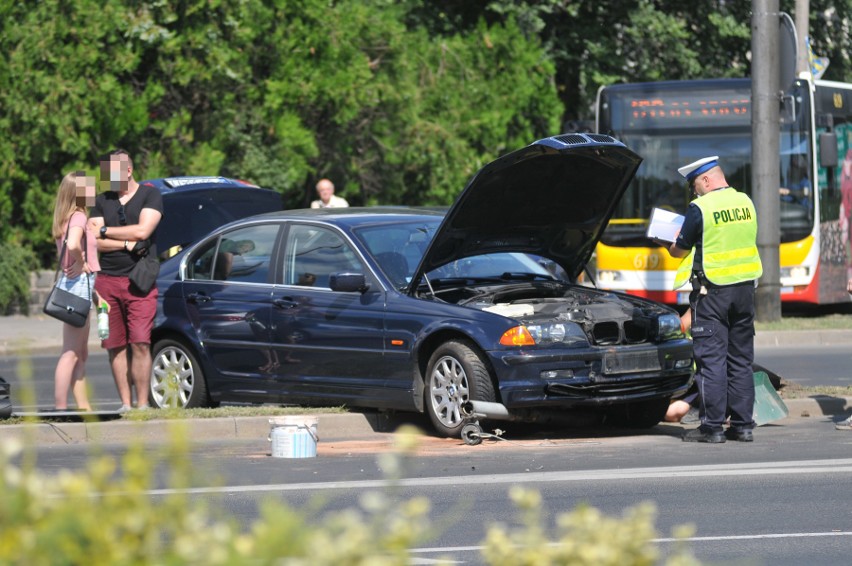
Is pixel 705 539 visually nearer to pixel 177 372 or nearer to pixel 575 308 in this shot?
pixel 575 308

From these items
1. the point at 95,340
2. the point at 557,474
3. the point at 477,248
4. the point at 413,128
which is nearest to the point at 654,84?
the point at 413,128

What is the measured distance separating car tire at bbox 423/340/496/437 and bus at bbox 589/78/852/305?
1037cm

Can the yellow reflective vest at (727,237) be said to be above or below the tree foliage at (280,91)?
below

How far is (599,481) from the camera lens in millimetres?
8000

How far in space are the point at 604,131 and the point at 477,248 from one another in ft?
32.4

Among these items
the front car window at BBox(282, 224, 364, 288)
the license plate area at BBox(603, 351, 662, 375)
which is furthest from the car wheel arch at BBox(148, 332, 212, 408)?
the license plate area at BBox(603, 351, 662, 375)

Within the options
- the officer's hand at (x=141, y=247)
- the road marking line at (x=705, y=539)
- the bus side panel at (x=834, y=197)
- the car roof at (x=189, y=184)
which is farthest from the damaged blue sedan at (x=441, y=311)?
the bus side panel at (x=834, y=197)

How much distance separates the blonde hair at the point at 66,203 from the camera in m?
10.6

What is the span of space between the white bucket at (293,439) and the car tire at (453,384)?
38.3 inches

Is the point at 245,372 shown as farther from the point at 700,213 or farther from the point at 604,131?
the point at 604,131

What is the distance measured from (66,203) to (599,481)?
4.55 meters

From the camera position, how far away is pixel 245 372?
1094 centimetres

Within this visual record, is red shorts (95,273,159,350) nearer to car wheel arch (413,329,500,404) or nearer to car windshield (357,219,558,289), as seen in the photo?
car windshield (357,219,558,289)

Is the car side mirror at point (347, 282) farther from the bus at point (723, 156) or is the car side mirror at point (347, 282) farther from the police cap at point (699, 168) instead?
the bus at point (723, 156)
